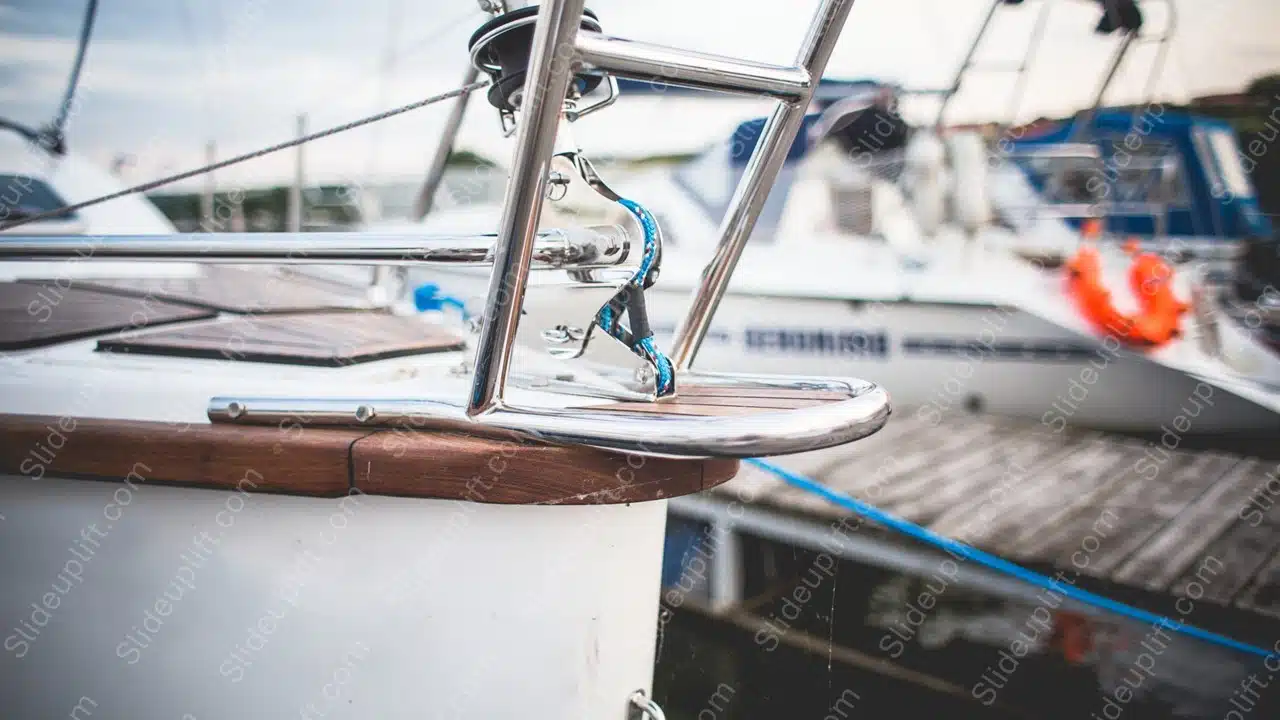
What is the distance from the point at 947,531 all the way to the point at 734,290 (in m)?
1.97

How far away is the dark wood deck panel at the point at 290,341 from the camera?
141cm

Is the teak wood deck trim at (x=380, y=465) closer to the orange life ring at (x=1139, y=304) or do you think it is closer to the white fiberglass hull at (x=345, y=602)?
the white fiberglass hull at (x=345, y=602)

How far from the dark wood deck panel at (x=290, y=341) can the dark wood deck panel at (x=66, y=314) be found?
0.33 feet

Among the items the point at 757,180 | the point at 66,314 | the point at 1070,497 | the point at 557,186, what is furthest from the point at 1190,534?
the point at 66,314

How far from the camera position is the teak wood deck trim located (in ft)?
3.32

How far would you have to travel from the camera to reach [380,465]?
3.38 feet

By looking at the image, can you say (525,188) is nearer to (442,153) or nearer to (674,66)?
(674,66)

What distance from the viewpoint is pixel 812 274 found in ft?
15.6

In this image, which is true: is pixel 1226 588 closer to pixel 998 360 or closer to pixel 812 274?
pixel 998 360

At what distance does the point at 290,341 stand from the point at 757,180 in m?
0.96

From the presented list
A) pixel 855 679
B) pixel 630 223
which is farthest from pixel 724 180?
pixel 630 223

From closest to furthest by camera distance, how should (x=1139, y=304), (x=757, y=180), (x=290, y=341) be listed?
1. (x=757, y=180)
2. (x=290, y=341)
3. (x=1139, y=304)

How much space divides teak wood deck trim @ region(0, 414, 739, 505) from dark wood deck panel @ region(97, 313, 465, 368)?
0.89 ft

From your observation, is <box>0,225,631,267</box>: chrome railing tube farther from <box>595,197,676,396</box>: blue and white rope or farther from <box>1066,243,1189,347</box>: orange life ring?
<box>1066,243,1189,347</box>: orange life ring
